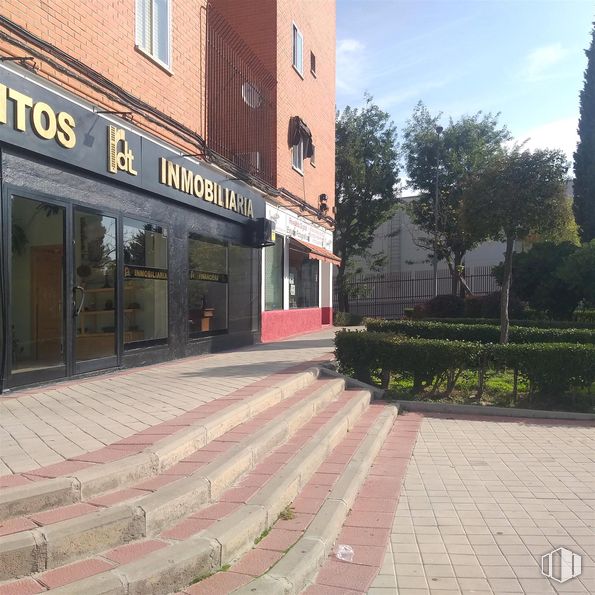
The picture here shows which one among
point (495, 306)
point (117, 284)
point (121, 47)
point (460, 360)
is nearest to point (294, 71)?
point (121, 47)

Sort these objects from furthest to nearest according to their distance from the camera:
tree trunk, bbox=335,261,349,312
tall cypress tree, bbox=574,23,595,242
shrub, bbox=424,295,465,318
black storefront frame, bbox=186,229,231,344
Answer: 1. tree trunk, bbox=335,261,349,312
2. tall cypress tree, bbox=574,23,595,242
3. shrub, bbox=424,295,465,318
4. black storefront frame, bbox=186,229,231,344

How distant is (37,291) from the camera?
6844 millimetres

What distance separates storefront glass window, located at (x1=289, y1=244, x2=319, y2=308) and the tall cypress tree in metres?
15.3

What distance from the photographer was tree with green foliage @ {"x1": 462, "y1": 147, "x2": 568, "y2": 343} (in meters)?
9.38

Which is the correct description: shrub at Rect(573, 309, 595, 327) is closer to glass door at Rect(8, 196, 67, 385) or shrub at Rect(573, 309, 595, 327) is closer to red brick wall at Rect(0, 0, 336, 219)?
red brick wall at Rect(0, 0, 336, 219)

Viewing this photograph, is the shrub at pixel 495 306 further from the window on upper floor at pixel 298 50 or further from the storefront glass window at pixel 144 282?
the storefront glass window at pixel 144 282

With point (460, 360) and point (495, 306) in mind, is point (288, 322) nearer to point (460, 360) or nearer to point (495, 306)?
point (495, 306)

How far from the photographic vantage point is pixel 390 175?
1109 inches

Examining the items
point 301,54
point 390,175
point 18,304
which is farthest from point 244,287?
point 390,175

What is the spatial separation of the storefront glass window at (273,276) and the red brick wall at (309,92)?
1820mm

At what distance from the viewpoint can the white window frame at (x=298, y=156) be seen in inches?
644

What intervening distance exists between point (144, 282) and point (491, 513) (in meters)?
6.44

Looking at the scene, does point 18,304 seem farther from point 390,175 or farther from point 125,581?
point 390,175

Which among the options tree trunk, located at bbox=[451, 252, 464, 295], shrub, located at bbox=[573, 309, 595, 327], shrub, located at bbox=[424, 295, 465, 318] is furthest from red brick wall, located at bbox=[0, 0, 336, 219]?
tree trunk, located at bbox=[451, 252, 464, 295]
